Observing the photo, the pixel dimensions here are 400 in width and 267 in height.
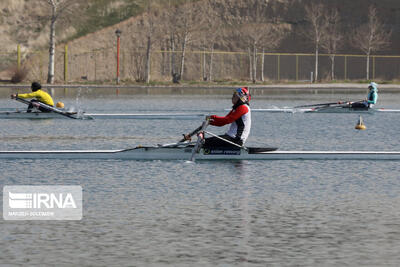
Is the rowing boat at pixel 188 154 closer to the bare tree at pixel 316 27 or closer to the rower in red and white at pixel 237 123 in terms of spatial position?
the rower in red and white at pixel 237 123

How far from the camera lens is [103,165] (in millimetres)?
16844

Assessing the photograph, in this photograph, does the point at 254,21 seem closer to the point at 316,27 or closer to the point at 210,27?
the point at 210,27

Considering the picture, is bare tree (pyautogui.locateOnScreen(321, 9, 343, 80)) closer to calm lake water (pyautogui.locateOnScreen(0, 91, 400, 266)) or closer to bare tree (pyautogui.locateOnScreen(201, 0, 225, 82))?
bare tree (pyautogui.locateOnScreen(201, 0, 225, 82))

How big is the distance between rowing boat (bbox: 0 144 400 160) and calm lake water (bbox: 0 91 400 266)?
18 cm

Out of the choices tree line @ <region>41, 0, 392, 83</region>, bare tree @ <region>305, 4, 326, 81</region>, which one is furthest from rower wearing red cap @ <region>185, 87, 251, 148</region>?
tree line @ <region>41, 0, 392, 83</region>

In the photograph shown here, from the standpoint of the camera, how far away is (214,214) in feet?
38.2

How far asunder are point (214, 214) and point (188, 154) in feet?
18.6

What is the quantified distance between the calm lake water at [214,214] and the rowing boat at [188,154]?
0.58 feet

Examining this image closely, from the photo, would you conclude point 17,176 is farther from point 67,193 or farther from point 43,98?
point 43,98

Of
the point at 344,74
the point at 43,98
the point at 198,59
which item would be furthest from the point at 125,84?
the point at 43,98

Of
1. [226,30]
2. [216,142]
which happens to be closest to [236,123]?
[216,142]

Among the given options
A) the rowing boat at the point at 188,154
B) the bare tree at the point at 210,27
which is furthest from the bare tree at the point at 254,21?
the rowing boat at the point at 188,154

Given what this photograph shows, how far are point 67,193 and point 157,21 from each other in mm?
73582

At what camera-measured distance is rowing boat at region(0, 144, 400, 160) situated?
1725cm
